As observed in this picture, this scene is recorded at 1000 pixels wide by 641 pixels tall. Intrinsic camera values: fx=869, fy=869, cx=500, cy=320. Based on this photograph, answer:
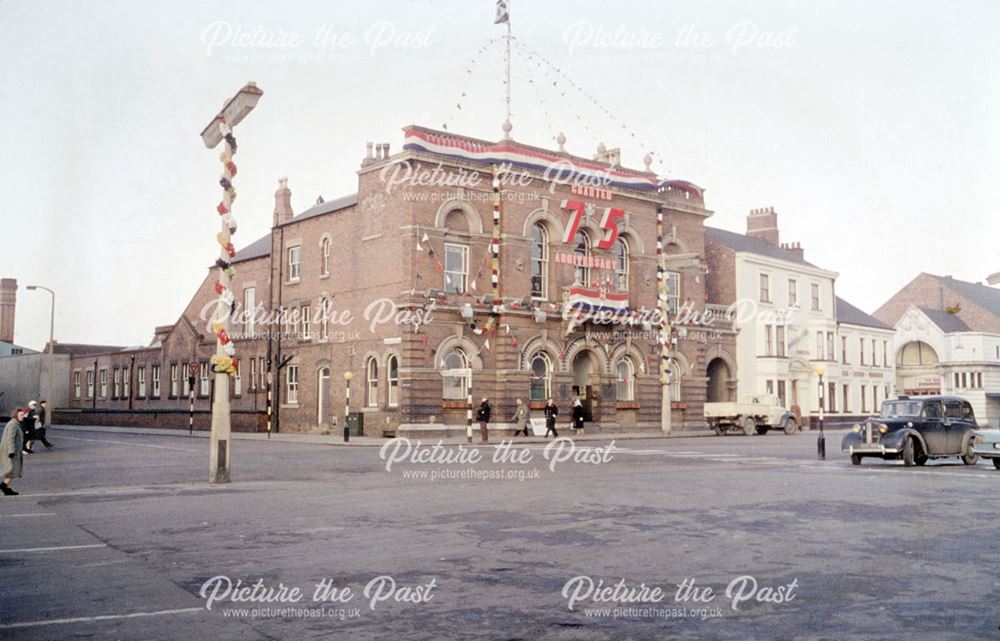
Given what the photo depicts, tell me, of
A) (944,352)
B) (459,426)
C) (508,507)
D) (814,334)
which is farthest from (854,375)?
(508,507)

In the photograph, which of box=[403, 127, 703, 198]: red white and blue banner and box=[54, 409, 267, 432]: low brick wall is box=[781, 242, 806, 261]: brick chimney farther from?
box=[54, 409, 267, 432]: low brick wall

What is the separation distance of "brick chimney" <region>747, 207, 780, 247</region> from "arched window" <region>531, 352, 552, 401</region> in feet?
85.2

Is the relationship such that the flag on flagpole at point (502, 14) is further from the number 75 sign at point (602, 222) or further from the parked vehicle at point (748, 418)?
the parked vehicle at point (748, 418)

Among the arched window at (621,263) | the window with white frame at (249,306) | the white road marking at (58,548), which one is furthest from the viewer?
the window with white frame at (249,306)

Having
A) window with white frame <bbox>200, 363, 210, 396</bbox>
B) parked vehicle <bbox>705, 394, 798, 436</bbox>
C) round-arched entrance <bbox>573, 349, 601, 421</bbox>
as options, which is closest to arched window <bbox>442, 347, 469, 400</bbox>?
round-arched entrance <bbox>573, 349, 601, 421</bbox>

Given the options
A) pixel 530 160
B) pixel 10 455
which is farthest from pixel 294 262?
pixel 10 455

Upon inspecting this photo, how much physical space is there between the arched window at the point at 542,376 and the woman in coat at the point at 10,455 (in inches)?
969

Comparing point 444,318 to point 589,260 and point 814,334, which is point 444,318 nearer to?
point 589,260

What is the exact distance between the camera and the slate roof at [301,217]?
40.8 m

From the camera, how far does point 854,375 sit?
191ft

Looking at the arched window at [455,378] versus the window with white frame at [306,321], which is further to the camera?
the window with white frame at [306,321]

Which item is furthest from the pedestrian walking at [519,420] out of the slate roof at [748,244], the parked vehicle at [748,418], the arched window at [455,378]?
the slate roof at [748,244]

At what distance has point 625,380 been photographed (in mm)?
41625

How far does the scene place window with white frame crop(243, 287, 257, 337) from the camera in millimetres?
46000
